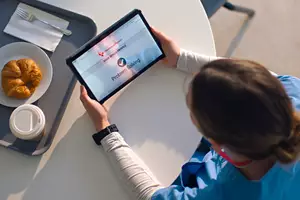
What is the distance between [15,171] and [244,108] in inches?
21.2

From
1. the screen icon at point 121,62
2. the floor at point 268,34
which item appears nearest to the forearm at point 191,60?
the screen icon at point 121,62

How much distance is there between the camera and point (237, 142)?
33.0 inches

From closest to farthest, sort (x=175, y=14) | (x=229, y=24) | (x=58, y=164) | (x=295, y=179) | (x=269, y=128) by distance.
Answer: (x=269, y=128) < (x=295, y=179) < (x=58, y=164) < (x=175, y=14) < (x=229, y=24)

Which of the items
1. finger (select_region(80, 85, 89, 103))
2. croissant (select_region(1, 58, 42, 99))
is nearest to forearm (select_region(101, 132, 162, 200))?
finger (select_region(80, 85, 89, 103))

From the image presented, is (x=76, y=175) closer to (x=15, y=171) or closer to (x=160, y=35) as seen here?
(x=15, y=171)

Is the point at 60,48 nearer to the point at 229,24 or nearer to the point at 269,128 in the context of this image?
the point at 269,128

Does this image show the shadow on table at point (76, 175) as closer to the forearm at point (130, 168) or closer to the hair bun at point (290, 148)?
the forearm at point (130, 168)

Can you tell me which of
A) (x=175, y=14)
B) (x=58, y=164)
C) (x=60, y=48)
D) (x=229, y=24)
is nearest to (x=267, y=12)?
(x=229, y=24)

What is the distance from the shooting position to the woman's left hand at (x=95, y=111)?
3.55 ft

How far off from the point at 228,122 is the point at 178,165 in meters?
0.29

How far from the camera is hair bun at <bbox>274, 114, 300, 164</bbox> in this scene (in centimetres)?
85

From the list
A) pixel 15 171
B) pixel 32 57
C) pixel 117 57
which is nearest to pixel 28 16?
pixel 32 57

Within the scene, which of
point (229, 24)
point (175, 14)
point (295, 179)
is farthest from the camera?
point (229, 24)

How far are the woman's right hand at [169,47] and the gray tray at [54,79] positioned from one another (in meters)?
0.16
